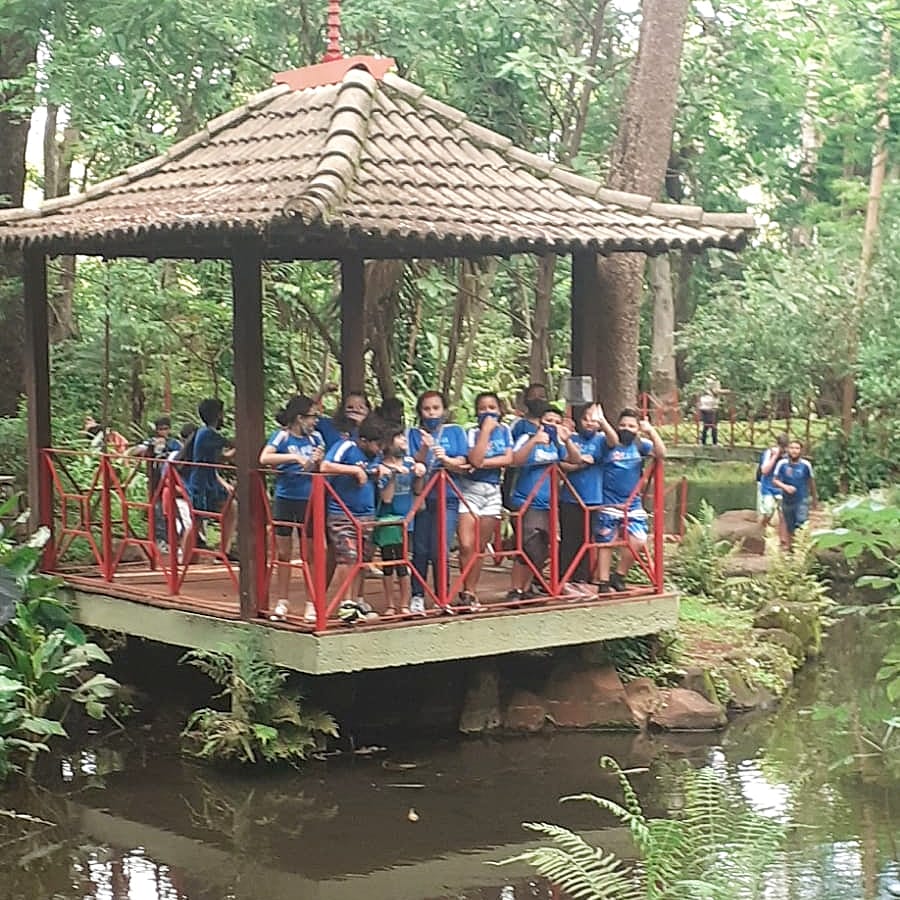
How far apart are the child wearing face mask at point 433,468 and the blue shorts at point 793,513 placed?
740 cm

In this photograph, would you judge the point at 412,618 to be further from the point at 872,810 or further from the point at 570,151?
the point at 570,151

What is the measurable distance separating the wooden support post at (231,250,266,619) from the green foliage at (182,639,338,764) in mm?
342

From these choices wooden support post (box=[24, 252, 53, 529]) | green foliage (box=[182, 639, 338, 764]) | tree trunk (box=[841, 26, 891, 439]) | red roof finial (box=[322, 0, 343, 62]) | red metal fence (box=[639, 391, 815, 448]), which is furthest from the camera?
red metal fence (box=[639, 391, 815, 448])

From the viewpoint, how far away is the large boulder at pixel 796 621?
44.0 ft

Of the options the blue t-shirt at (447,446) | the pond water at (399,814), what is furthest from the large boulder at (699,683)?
the blue t-shirt at (447,446)

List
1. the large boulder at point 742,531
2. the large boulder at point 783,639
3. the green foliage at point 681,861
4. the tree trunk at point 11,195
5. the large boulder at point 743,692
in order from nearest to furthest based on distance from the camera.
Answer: the green foliage at point 681,861 < the large boulder at point 743,692 < the large boulder at point 783,639 < the tree trunk at point 11,195 < the large boulder at point 742,531

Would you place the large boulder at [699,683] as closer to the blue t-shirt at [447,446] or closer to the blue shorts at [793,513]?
the blue t-shirt at [447,446]

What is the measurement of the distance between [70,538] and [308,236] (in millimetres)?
4093

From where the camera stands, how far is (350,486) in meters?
9.66

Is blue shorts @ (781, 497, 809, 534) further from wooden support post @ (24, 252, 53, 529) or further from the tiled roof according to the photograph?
wooden support post @ (24, 252, 53, 529)

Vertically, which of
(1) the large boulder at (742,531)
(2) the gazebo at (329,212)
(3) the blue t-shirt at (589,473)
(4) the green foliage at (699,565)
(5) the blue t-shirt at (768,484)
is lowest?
(1) the large boulder at (742,531)

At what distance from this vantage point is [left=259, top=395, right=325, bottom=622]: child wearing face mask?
9.76 meters

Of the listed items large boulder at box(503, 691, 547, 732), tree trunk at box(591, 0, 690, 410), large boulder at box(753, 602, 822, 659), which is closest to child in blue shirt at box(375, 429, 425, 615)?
large boulder at box(503, 691, 547, 732)

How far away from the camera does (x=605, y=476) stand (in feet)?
35.6
